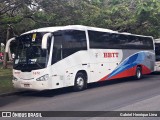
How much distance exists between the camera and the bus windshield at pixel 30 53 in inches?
559

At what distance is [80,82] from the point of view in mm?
15922

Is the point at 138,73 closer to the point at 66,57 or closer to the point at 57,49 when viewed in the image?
the point at 66,57

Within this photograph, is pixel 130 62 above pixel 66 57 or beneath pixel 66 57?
beneath

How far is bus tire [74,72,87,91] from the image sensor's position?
15695 mm

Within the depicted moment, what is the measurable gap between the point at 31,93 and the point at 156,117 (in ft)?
26.2

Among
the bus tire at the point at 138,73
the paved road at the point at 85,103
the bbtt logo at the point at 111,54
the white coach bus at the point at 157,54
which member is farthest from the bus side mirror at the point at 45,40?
the white coach bus at the point at 157,54

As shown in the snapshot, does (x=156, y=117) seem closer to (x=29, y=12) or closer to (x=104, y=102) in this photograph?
(x=104, y=102)

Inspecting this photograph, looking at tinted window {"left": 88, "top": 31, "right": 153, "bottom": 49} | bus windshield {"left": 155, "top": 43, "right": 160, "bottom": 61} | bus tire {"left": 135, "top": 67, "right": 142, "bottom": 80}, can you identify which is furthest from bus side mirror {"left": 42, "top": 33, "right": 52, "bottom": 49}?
bus windshield {"left": 155, "top": 43, "right": 160, "bottom": 61}

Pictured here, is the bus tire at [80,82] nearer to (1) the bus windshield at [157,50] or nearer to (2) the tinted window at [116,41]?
(2) the tinted window at [116,41]

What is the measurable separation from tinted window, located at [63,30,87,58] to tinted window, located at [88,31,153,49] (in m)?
0.65

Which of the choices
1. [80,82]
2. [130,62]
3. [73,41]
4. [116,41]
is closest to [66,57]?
[73,41]

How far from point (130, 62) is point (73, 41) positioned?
19.9 feet

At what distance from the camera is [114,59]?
19016 mm

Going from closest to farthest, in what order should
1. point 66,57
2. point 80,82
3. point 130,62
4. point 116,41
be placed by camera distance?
point 66,57 < point 80,82 < point 116,41 < point 130,62
